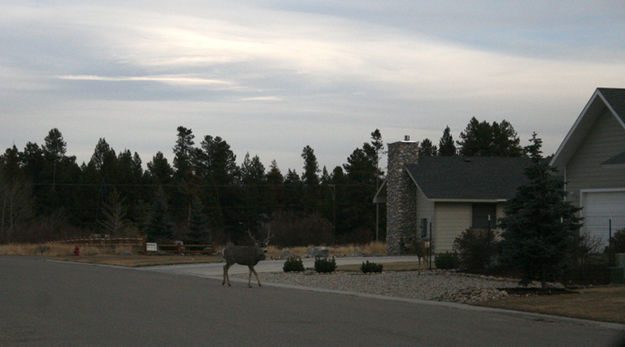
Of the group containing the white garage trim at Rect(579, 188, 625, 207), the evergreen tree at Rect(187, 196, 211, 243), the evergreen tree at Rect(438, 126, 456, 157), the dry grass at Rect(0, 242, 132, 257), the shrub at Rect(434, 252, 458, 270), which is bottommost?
the dry grass at Rect(0, 242, 132, 257)

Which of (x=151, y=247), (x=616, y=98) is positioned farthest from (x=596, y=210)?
(x=151, y=247)

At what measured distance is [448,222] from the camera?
46094 millimetres

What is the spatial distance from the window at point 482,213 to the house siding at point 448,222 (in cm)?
32

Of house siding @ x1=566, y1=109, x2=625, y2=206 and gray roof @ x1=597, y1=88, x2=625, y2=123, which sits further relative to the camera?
house siding @ x1=566, y1=109, x2=625, y2=206

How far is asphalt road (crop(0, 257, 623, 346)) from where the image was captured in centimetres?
1266

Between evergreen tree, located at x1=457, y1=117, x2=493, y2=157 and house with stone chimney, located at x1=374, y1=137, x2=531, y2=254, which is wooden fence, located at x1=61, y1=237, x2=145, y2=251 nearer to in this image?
house with stone chimney, located at x1=374, y1=137, x2=531, y2=254

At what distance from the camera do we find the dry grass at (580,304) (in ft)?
54.3

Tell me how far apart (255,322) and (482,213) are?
33623 millimetres

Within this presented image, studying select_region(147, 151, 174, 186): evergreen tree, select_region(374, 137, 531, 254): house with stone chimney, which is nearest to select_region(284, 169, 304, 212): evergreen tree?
select_region(147, 151, 174, 186): evergreen tree

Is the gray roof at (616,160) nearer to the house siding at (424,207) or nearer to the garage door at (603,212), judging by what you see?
the garage door at (603,212)

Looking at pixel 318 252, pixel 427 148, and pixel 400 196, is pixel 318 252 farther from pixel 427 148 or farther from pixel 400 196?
pixel 427 148

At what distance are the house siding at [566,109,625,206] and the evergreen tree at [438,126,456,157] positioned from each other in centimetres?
6893

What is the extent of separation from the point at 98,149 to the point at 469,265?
97.2 metres

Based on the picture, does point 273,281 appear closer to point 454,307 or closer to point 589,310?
point 454,307
